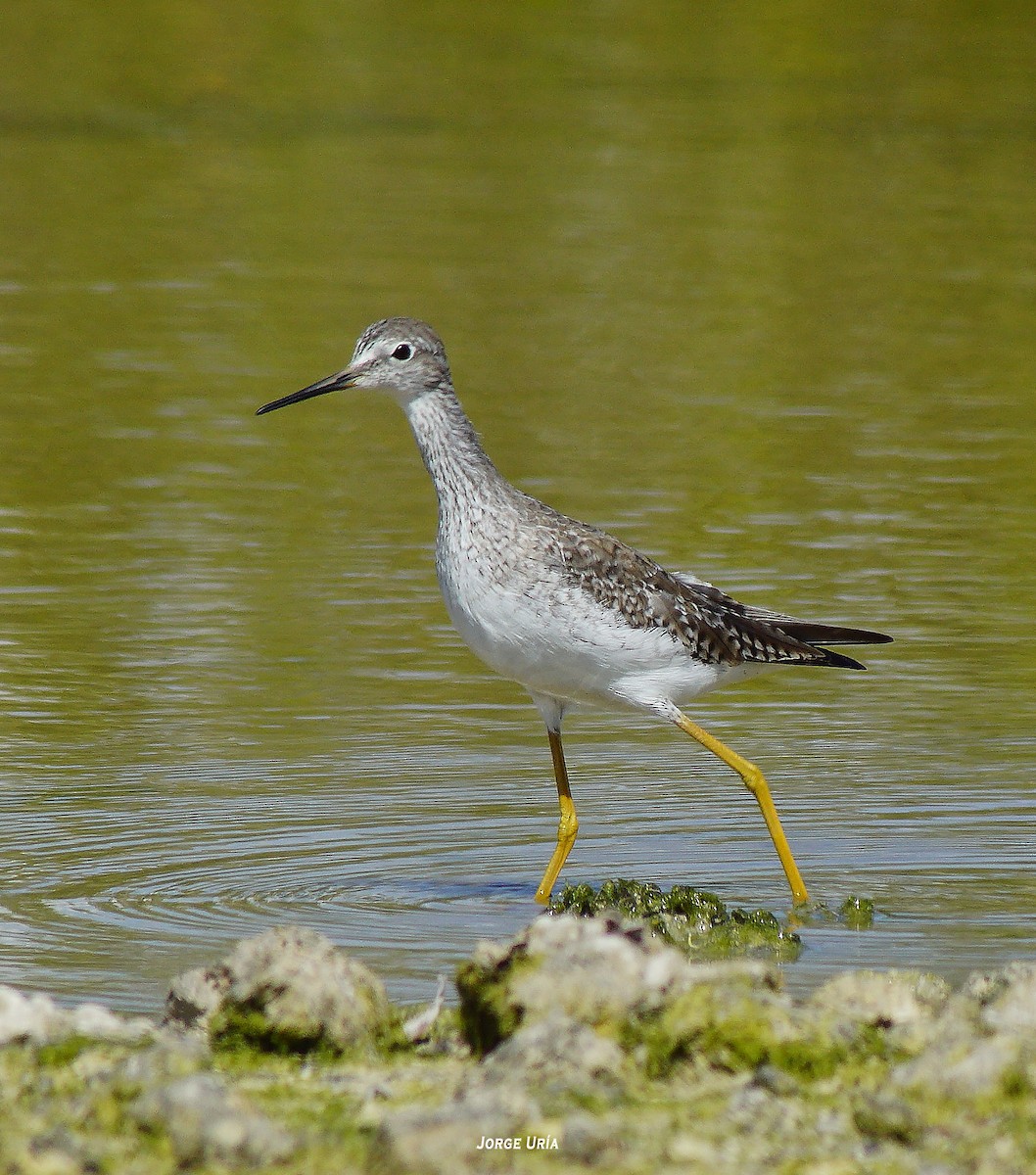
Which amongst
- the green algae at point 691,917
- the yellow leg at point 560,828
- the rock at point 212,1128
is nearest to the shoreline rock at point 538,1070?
the rock at point 212,1128

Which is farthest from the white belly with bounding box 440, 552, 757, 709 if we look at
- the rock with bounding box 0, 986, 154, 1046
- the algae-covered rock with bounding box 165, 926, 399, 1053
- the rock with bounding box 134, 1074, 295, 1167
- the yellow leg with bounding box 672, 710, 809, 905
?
the rock with bounding box 134, 1074, 295, 1167

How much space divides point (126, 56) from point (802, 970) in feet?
98.5

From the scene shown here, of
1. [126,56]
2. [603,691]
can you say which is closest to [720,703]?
[603,691]

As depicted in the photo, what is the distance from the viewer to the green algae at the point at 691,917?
8391mm

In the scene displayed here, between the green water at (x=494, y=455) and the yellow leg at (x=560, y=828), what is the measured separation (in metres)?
0.23

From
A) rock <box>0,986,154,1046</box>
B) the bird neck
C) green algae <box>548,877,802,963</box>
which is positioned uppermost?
the bird neck

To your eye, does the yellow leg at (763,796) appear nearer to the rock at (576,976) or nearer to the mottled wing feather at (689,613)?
the mottled wing feather at (689,613)

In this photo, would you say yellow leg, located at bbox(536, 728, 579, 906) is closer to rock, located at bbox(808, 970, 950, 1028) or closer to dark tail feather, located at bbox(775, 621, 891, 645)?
dark tail feather, located at bbox(775, 621, 891, 645)

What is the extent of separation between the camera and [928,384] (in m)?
19.5

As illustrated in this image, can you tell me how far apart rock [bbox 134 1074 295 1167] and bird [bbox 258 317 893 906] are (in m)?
3.50

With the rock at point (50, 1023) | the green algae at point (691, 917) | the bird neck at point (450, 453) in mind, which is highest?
the bird neck at point (450, 453)

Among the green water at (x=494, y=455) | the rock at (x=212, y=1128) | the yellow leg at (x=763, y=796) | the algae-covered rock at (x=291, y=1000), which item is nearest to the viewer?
the rock at (x=212, y=1128)

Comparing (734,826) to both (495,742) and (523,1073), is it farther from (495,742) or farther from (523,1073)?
(523,1073)

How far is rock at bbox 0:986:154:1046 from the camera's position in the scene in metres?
6.40
